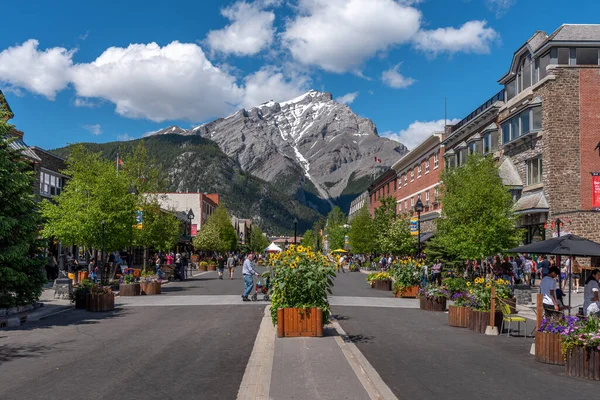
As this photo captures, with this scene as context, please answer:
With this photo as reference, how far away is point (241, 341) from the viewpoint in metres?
13.4

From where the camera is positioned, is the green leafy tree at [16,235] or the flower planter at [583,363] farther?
the green leafy tree at [16,235]

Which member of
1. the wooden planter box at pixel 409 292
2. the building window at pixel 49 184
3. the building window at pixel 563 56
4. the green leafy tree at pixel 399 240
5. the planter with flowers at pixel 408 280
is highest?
the building window at pixel 563 56

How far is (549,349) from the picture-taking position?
37.0 ft

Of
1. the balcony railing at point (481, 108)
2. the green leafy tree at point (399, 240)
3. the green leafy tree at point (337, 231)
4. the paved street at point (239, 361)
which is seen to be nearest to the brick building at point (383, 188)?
the green leafy tree at point (337, 231)

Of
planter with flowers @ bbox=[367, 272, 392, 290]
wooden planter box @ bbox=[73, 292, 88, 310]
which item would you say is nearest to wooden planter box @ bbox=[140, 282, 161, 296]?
wooden planter box @ bbox=[73, 292, 88, 310]

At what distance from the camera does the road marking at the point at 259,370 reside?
8.02m

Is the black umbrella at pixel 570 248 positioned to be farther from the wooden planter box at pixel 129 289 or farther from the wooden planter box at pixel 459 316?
the wooden planter box at pixel 129 289

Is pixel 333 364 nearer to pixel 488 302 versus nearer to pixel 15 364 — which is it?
pixel 15 364

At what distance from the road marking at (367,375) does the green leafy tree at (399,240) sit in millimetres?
42392

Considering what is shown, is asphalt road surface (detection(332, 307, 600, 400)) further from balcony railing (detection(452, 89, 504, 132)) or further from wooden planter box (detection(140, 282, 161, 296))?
balcony railing (detection(452, 89, 504, 132))

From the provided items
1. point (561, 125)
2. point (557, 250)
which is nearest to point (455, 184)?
point (561, 125)

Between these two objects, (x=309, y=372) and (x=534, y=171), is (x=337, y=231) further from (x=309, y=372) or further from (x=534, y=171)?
(x=309, y=372)

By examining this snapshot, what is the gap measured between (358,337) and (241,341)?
278cm

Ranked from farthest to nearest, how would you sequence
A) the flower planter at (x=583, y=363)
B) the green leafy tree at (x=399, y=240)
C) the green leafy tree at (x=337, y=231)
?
the green leafy tree at (x=337, y=231), the green leafy tree at (x=399, y=240), the flower planter at (x=583, y=363)
